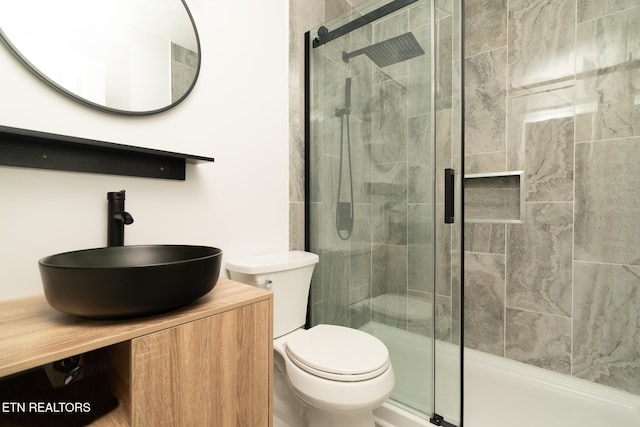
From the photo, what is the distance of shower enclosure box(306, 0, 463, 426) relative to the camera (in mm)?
1163

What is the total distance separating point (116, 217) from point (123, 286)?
1.26 feet

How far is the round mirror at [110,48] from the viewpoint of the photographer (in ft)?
2.60

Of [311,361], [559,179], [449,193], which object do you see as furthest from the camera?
[559,179]

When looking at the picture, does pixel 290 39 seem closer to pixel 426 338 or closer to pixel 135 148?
pixel 135 148

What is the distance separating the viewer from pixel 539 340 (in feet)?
5.32

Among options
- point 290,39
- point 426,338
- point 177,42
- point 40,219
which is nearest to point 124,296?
point 40,219

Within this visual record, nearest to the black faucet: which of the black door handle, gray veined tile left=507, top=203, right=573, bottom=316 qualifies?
the black door handle

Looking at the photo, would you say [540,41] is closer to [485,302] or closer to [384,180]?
[384,180]

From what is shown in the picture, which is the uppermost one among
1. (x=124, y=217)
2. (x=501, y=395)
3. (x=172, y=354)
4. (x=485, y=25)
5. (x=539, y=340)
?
(x=485, y=25)

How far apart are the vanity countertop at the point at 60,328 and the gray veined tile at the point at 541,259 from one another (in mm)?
1575

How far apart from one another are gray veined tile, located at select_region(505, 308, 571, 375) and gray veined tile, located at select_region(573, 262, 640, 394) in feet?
0.15

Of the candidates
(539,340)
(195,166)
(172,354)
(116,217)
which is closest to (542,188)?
(539,340)

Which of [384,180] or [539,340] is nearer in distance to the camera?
[384,180]

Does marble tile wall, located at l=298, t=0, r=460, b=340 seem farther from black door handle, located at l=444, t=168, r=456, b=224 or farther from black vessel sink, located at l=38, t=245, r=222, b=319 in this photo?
black vessel sink, located at l=38, t=245, r=222, b=319
